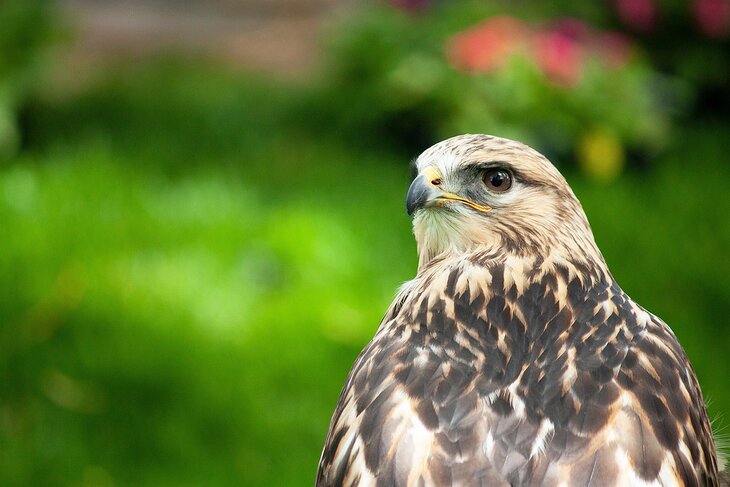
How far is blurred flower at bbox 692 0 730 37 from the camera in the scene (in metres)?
7.22

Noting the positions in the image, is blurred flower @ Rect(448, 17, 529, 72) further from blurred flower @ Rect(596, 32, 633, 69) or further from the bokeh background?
blurred flower @ Rect(596, 32, 633, 69)

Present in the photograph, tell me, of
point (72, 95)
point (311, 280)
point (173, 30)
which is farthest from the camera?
point (173, 30)

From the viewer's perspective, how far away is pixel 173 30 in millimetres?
10227

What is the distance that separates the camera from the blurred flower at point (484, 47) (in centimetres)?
709

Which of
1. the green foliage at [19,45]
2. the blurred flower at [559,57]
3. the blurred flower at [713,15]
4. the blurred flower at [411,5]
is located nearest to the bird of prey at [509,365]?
the blurred flower at [559,57]

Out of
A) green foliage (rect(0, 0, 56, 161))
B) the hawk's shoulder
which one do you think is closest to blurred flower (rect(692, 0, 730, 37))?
green foliage (rect(0, 0, 56, 161))

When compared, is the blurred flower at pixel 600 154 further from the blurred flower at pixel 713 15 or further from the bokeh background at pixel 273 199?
the blurred flower at pixel 713 15

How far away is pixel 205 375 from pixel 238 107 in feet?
11.3

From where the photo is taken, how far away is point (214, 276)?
18.5 feet

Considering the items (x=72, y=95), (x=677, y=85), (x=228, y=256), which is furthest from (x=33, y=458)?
(x=677, y=85)

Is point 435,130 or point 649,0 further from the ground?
point 649,0

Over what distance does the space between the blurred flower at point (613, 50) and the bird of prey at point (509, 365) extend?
4.49 metres

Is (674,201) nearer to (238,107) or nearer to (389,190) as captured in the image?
(389,190)

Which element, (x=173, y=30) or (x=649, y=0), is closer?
(x=649, y=0)
